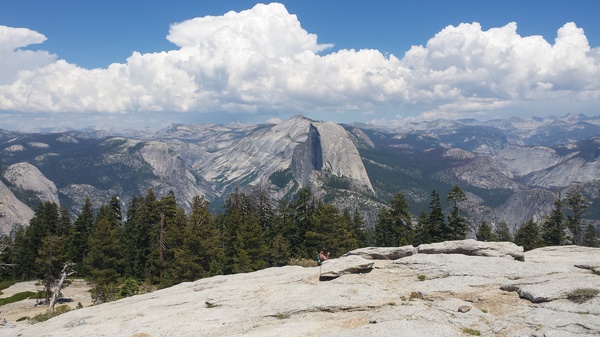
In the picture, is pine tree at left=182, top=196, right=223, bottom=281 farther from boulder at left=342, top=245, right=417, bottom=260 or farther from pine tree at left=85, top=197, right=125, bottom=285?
boulder at left=342, top=245, right=417, bottom=260

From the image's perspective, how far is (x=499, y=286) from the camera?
21922 millimetres

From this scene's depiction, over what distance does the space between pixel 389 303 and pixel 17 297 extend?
71.7 m

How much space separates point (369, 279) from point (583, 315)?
41.5ft

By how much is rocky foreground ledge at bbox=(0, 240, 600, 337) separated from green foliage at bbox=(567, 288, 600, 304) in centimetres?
31

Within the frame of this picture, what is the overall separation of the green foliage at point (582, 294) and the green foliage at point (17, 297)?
3060 inches

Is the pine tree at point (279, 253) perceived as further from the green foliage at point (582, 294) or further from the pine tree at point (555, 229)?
the pine tree at point (555, 229)

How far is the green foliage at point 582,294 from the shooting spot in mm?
17844

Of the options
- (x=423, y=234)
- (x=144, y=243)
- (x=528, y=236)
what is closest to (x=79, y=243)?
(x=144, y=243)

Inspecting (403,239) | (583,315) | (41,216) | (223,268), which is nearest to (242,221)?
(223,268)

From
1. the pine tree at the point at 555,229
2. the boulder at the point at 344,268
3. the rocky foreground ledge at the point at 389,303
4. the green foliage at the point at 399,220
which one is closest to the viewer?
the rocky foreground ledge at the point at 389,303

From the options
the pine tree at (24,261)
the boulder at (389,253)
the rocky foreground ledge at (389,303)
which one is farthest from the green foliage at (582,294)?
the pine tree at (24,261)

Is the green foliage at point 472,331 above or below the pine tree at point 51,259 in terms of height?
above

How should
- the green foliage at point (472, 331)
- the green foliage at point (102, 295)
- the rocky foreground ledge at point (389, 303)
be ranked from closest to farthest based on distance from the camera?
the green foliage at point (472, 331), the rocky foreground ledge at point (389, 303), the green foliage at point (102, 295)

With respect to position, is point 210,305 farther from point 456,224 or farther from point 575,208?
point 575,208
